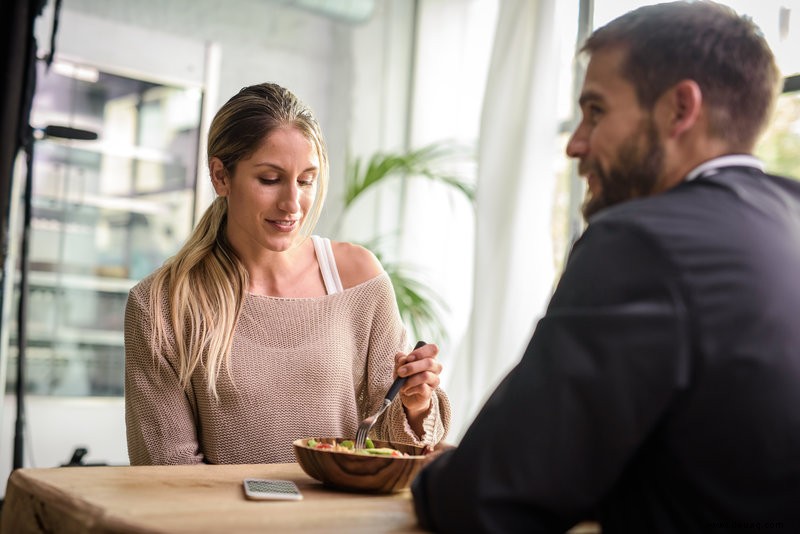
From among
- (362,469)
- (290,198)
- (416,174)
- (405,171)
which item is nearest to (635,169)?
(362,469)

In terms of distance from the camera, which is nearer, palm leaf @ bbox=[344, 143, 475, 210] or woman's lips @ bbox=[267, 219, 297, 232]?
woman's lips @ bbox=[267, 219, 297, 232]

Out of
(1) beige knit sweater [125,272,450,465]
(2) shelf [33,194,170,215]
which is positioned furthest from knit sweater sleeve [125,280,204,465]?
(2) shelf [33,194,170,215]

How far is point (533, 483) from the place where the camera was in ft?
2.89

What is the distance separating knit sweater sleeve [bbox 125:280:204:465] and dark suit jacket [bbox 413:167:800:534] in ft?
3.30

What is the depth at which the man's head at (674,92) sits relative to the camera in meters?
1.03

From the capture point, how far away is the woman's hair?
1838mm

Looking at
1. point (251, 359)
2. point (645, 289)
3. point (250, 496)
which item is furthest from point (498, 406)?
point (251, 359)

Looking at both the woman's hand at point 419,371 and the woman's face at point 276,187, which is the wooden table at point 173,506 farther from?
the woman's face at point 276,187

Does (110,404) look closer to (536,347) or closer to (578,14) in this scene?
(578,14)

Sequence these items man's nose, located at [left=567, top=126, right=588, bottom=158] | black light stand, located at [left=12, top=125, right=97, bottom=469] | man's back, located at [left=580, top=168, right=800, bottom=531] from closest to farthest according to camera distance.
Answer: man's back, located at [left=580, top=168, right=800, bottom=531], man's nose, located at [left=567, top=126, right=588, bottom=158], black light stand, located at [left=12, top=125, right=97, bottom=469]

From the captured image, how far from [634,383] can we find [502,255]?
3179 millimetres

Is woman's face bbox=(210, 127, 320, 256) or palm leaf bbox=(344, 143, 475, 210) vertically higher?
palm leaf bbox=(344, 143, 475, 210)

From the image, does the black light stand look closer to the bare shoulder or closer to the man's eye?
the bare shoulder

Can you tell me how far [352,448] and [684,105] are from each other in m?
0.79
